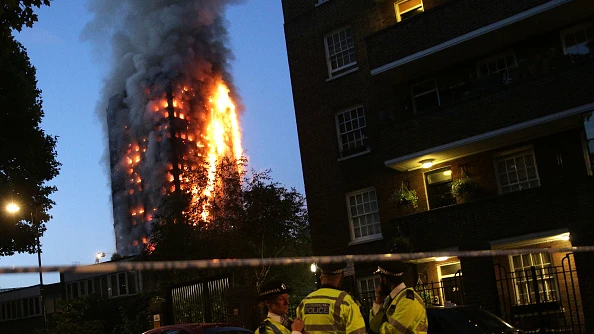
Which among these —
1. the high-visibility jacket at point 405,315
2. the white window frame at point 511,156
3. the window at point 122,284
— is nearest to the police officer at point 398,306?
the high-visibility jacket at point 405,315

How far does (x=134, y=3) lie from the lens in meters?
115

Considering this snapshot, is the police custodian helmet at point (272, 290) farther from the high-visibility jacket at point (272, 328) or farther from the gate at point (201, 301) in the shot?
the gate at point (201, 301)

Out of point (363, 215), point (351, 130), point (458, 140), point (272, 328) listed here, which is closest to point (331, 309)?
point (272, 328)

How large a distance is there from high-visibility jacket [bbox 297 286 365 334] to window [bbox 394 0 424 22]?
1968 centimetres

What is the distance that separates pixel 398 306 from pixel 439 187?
1768 centimetres

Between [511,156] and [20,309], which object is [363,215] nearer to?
[511,156]

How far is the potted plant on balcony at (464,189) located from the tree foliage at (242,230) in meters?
14.4

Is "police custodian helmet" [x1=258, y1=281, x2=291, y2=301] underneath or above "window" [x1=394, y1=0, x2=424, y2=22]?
underneath

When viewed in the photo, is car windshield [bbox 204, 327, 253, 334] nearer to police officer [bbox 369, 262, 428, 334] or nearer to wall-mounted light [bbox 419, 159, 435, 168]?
police officer [bbox 369, 262, 428, 334]

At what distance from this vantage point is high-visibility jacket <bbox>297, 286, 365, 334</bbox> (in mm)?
5707

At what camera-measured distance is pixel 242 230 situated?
36.1 metres

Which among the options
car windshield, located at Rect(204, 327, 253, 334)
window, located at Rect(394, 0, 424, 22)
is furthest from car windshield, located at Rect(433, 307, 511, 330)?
window, located at Rect(394, 0, 424, 22)

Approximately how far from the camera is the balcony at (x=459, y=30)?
20.2 meters

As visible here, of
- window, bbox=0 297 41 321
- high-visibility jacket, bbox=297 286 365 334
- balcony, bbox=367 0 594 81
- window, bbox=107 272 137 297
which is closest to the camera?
high-visibility jacket, bbox=297 286 365 334
